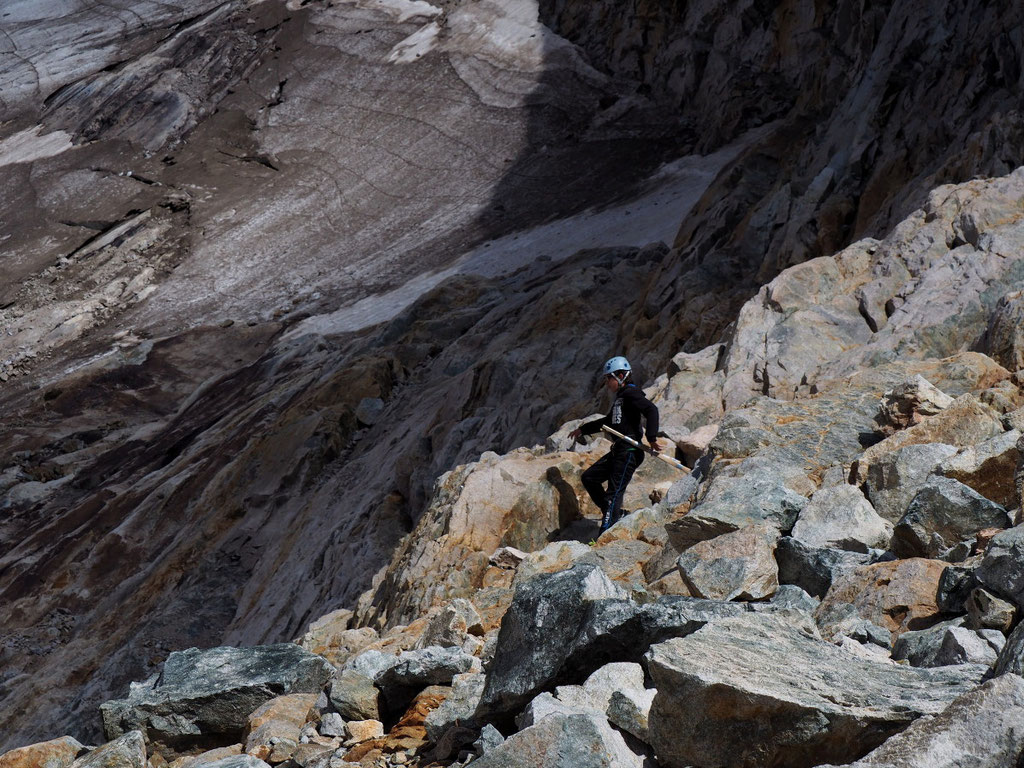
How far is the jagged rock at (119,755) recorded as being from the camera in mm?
6543

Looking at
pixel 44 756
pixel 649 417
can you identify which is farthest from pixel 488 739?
pixel 649 417

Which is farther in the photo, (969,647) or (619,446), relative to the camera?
(619,446)

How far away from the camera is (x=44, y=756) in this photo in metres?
7.07

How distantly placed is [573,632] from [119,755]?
3.11m

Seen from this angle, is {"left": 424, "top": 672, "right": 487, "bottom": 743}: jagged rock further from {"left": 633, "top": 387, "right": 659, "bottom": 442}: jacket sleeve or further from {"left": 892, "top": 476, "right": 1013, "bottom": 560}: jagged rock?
{"left": 633, "top": 387, "right": 659, "bottom": 442}: jacket sleeve

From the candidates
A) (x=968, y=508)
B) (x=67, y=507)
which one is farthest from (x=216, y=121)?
(x=968, y=508)

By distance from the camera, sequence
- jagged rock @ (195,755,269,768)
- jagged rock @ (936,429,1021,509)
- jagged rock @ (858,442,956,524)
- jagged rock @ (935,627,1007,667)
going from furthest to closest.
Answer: jagged rock @ (858,442,956,524) < jagged rock @ (936,429,1021,509) < jagged rock @ (195,755,269,768) < jagged rock @ (935,627,1007,667)

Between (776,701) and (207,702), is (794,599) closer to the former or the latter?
(776,701)

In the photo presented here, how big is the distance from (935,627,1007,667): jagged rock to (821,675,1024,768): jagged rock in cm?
90

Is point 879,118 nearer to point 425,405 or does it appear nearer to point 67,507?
point 425,405

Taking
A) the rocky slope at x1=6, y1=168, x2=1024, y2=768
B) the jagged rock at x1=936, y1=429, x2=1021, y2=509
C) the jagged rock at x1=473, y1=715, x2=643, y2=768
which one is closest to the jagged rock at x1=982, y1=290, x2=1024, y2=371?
the rocky slope at x1=6, y1=168, x2=1024, y2=768

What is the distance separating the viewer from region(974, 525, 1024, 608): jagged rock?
4734mm

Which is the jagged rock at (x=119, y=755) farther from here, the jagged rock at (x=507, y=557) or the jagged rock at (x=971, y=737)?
the jagged rock at (x=971, y=737)

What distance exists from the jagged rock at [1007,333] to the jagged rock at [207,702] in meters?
5.82
